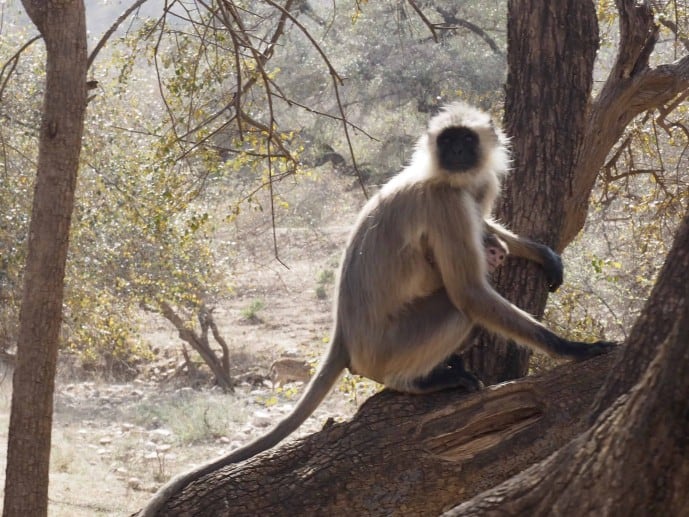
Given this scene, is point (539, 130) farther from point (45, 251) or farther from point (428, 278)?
point (45, 251)

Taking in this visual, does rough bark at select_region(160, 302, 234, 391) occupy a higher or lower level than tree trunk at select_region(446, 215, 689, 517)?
lower

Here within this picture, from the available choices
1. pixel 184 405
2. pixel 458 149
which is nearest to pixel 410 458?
pixel 458 149

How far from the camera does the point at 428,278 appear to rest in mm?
3635

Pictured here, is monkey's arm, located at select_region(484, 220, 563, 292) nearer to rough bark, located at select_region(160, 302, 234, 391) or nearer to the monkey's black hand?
the monkey's black hand

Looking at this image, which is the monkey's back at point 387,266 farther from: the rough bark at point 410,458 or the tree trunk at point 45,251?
the tree trunk at point 45,251

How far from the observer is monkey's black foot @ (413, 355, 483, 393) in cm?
320

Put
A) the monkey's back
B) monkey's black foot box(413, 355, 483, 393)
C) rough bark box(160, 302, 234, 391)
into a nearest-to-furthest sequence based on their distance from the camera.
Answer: monkey's black foot box(413, 355, 483, 393) < the monkey's back < rough bark box(160, 302, 234, 391)

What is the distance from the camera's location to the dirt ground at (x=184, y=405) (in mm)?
8586

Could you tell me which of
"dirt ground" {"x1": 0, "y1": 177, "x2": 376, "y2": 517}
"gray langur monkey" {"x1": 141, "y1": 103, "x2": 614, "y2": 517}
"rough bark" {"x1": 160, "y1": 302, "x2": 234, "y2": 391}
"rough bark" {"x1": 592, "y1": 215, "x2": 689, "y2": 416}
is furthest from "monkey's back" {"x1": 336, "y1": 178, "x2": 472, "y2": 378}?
"rough bark" {"x1": 160, "y1": 302, "x2": 234, "y2": 391}

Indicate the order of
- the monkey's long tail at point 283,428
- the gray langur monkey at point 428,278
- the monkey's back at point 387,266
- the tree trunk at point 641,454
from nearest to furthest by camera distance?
the tree trunk at point 641,454, the monkey's long tail at point 283,428, the gray langur monkey at point 428,278, the monkey's back at point 387,266

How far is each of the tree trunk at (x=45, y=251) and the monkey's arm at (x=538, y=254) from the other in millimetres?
1815

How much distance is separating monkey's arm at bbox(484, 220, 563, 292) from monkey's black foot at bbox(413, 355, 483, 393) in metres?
0.63

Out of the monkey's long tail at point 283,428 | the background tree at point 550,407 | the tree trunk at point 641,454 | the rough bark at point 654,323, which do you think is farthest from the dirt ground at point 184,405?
the tree trunk at point 641,454

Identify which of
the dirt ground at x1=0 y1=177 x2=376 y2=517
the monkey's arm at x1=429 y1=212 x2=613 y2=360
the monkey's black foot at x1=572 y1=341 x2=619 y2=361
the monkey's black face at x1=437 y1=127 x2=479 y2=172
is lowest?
the dirt ground at x1=0 y1=177 x2=376 y2=517
